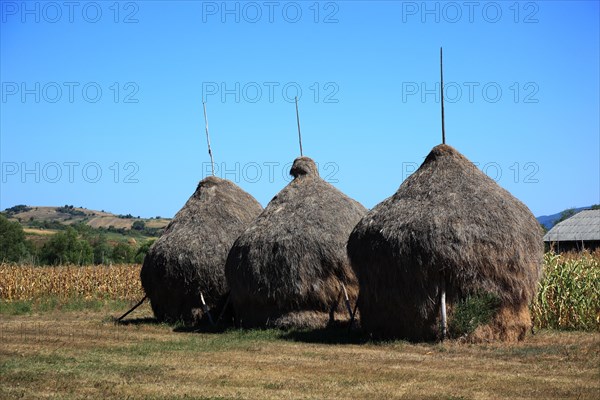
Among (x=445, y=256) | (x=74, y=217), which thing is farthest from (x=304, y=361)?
(x=74, y=217)

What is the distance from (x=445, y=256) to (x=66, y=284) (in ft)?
66.5

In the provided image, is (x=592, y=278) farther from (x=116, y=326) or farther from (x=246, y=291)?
(x=116, y=326)

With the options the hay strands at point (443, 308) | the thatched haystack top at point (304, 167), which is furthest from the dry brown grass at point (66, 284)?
the hay strands at point (443, 308)

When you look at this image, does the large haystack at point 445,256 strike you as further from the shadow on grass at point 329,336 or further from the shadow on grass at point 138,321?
the shadow on grass at point 138,321

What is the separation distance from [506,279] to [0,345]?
9360mm

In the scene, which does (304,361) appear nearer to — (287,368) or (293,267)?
(287,368)

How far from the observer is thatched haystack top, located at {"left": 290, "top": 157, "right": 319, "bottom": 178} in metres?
21.9

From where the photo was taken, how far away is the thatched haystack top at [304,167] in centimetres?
2194

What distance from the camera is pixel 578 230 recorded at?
46438 mm

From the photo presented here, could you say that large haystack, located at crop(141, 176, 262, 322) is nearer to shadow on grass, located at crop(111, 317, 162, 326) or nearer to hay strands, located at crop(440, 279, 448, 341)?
shadow on grass, located at crop(111, 317, 162, 326)

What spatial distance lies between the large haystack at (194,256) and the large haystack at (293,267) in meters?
1.23

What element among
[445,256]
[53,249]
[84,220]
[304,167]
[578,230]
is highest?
[84,220]

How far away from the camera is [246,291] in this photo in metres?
19.9

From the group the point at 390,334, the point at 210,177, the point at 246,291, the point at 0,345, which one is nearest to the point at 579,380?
the point at 390,334
